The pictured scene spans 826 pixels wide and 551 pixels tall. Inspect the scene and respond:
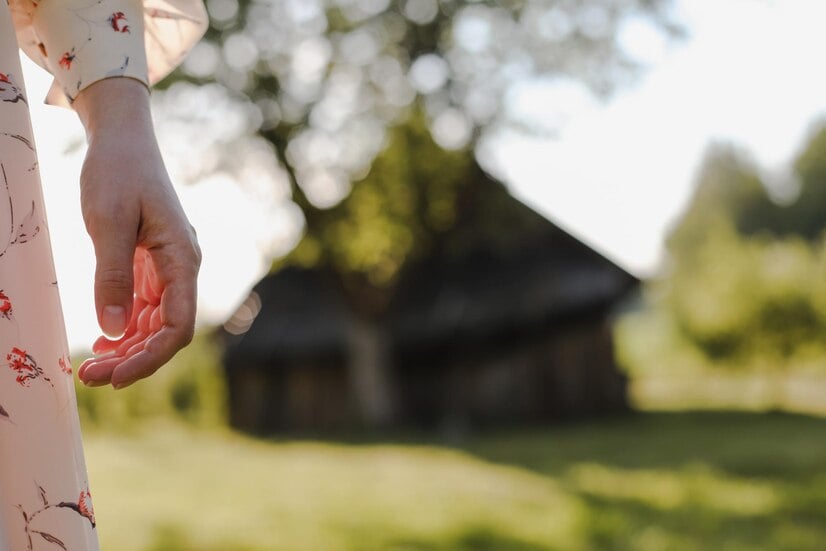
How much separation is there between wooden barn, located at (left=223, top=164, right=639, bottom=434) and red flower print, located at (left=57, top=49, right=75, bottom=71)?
1512 centimetres

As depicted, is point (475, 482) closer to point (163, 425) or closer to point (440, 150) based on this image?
point (440, 150)

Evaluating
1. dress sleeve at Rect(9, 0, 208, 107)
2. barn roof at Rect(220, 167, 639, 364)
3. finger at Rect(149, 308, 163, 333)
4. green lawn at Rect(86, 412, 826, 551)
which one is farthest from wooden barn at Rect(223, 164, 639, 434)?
finger at Rect(149, 308, 163, 333)

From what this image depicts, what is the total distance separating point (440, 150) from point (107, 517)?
8.92 metres

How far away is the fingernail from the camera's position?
3.08 ft

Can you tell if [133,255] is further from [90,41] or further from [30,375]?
[90,41]

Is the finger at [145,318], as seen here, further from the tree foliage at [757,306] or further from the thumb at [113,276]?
the tree foliage at [757,306]

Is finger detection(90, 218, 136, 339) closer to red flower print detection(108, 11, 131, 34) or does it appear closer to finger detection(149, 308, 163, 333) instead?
finger detection(149, 308, 163, 333)

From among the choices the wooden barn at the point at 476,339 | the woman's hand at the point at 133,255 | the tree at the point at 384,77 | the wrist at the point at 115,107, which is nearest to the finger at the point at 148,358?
the woman's hand at the point at 133,255

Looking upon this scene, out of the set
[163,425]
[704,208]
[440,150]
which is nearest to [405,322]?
[440,150]

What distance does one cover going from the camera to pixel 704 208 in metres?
42.3

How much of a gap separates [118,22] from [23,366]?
1.49 ft

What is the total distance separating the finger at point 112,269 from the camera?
92cm

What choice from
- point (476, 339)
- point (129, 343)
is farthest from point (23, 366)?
point (476, 339)

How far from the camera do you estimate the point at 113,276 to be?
92cm
